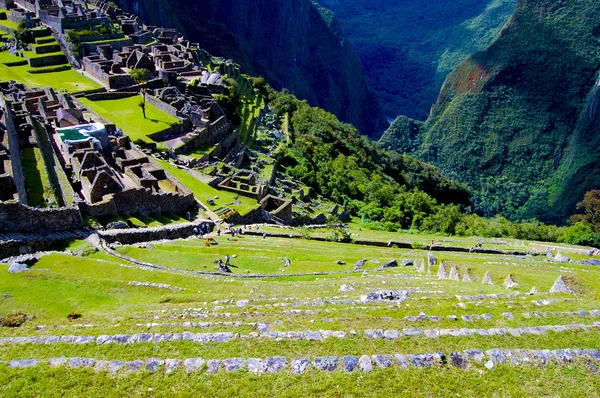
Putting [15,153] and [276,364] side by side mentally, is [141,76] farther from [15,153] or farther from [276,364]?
[276,364]

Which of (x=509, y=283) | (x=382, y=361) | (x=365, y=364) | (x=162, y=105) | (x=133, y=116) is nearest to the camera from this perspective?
(x=365, y=364)

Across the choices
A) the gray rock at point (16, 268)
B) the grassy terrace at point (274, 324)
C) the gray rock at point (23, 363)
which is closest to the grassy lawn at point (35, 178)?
the grassy terrace at point (274, 324)

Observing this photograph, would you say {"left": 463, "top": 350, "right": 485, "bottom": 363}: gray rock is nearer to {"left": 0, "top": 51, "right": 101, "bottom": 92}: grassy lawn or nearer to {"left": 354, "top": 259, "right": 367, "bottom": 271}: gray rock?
{"left": 354, "top": 259, "right": 367, "bottom": 271}: gray rock

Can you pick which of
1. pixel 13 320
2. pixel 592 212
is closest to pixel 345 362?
pixel 13 320

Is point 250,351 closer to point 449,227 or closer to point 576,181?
point 449,227

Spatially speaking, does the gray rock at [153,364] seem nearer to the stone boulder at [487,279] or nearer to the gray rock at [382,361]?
the gray rock at [382,361]

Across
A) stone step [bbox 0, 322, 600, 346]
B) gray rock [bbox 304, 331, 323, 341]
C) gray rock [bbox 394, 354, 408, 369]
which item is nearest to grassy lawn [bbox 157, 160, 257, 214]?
stone step [bbox 0, 322, 600, 346]

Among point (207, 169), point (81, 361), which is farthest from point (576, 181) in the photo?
point (81, 361)
